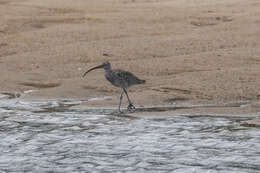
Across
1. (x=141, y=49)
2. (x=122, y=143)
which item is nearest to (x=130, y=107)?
(x=122, y=143)

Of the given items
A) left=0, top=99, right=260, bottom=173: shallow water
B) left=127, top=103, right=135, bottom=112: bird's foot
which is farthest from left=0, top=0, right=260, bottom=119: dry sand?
left=0, top=99, right=260, bottom=173: shallow water

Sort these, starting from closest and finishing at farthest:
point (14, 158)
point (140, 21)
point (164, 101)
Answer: point (14, 158) → point (164, 101) → point (140, 21)

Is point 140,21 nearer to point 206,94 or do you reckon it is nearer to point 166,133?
point 206,94

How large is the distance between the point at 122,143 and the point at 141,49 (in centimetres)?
770

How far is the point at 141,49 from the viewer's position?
15930 millimetres

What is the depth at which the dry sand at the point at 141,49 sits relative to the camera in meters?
11.8

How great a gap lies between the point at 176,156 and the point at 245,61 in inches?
256

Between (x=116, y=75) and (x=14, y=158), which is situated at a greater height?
(x=116, y=75)

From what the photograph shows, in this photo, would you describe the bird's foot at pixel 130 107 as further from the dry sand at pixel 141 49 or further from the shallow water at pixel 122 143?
the dry sand at pixel 141 49

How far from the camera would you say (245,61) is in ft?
45.3

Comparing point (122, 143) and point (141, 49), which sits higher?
point (141, 49)

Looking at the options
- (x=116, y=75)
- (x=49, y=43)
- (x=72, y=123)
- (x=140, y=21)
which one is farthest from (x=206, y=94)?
(x=140, y=21)

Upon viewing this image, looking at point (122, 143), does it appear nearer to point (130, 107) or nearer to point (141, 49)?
point (130, 107)

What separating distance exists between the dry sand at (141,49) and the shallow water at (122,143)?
1.10 meters
